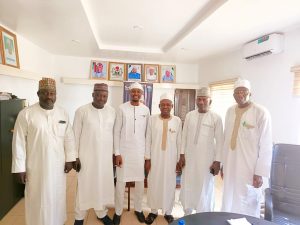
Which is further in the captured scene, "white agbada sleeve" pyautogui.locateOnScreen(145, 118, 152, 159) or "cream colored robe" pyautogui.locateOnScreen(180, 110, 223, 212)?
"white agbada sleeve" pyautogui.locateOnScreen(145, 118, 152, 159)

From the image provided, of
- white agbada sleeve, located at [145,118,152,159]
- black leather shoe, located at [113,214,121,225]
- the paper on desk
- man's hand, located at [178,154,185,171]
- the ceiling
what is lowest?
black leather shoe, located at [113,214,121,225]

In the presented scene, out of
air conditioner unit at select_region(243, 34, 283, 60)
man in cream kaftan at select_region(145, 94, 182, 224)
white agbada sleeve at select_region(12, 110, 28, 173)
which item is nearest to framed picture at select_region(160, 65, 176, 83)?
air conditioner unit at select_region(243, 34, 283, 60)

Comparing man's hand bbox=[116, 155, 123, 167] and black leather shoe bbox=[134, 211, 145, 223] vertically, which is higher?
man's hand bbox=[116, 155, 123, 167]

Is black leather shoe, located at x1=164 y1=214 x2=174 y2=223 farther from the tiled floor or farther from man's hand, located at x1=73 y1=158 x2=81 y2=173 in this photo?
man's hand, located at x1=73 y1=158 x2=81 y2=173

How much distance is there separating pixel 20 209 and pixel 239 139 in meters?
2.89

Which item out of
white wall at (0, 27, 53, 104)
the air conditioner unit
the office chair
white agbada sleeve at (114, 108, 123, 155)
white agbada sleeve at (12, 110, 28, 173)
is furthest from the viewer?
white wall at (0, 27, 53, 104)

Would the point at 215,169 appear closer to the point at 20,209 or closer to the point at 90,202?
the point at 90,202

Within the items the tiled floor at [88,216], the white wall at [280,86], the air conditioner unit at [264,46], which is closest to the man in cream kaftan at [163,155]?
the tiled floor at [88,216]

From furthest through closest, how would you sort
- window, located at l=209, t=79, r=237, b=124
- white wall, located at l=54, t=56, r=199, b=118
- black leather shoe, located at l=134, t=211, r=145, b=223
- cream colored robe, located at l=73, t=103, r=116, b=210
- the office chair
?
white wall, located at l=54, t=56, r=199, b=118, window, located at l=209, t=79, r=237, b=124, black leather shoe, located at l=134, t=211, r=145, b=223, cream colored robe, located at l=73, t=103, r=116, b=210, the office chair

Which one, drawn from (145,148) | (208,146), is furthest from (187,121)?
(145,148)

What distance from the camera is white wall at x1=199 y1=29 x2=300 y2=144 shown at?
268cm

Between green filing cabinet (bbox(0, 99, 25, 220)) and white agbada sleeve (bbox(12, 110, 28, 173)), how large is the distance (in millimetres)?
811

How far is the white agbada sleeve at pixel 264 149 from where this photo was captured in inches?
82.3

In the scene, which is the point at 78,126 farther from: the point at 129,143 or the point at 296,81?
the point at 296,81
